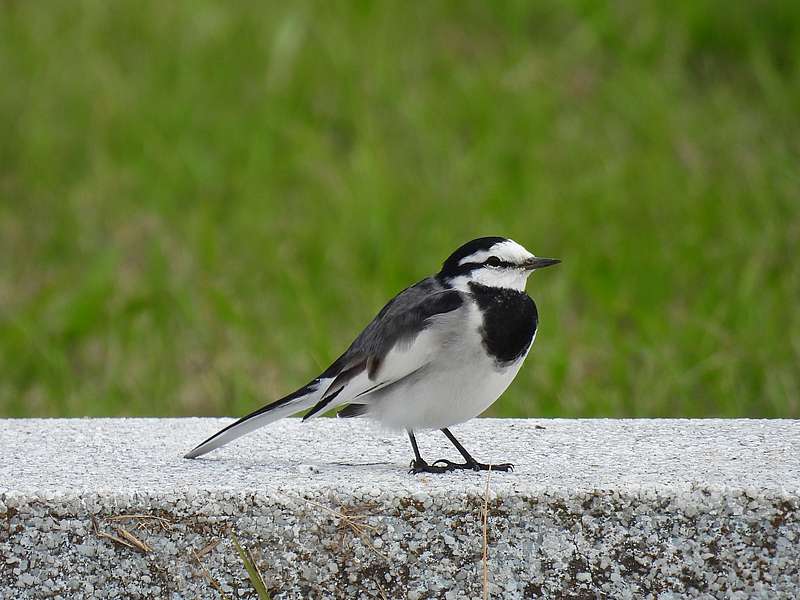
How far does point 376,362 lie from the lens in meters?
2.75

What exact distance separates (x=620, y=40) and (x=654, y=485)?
5.75 meters

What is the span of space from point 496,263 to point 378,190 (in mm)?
3448

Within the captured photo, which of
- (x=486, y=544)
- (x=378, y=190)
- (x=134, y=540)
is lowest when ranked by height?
(x=486, y=544)

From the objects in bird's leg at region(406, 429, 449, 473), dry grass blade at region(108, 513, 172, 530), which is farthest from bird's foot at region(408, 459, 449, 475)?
dry grass blade at region(108, 513, 172, 530)

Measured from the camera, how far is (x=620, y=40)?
7.80 meters

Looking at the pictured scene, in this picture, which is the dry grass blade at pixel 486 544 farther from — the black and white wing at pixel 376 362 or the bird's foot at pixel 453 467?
the black and white wing at pixel 376 362

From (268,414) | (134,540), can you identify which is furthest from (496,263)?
(134,540)

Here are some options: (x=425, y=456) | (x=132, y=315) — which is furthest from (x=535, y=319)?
(x=132, y=315)

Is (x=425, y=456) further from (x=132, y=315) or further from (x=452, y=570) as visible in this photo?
(x=132, y=315)

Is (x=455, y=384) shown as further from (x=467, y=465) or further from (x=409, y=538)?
(x=409, y=538)

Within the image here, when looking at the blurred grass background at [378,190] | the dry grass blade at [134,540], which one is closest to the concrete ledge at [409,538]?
the dry grass blade at [134,540]

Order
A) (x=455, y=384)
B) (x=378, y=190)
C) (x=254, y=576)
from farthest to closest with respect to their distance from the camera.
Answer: (x=378, y=190), (x=455, y=384), (x=254, y=576)

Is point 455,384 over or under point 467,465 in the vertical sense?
over

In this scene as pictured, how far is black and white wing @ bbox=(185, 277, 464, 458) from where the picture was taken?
271cm
